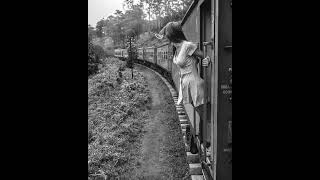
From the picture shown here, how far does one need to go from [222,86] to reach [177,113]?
683 cm

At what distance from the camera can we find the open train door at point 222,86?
2.87 meters

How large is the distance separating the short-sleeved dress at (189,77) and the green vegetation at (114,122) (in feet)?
8.94

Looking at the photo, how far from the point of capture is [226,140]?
3.06m

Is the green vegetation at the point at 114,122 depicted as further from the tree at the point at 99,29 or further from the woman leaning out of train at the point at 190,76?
the tree at the point at 99,29

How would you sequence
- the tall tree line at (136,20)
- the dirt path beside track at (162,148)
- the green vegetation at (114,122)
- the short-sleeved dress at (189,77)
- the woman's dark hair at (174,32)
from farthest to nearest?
1. the tall tree line at (136,20)
2. the green vegetation at (114,122)
3. the dirt path beside track at (162,148)
4. the woman's dark hair at (174,32)
5. the short-sleeved dress at (189,77)

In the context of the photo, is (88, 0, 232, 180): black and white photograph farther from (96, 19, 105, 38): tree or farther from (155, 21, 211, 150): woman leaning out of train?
(96, 19, 105, 38): tree

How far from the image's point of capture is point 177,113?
975cm

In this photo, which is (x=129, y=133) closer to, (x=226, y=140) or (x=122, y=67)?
(x=226, y=140)

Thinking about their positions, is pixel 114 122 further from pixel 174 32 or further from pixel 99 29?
pixel 99 29

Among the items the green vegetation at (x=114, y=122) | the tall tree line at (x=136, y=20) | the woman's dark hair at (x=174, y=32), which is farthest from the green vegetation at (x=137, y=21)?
the woman's dark hair at (x=174, y=32)

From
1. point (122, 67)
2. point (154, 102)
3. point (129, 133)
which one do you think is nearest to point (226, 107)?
point (129, 133)

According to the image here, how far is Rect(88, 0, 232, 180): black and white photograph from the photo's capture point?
3.02 meters

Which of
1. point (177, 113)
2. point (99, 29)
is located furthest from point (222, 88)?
point (99, 29)
